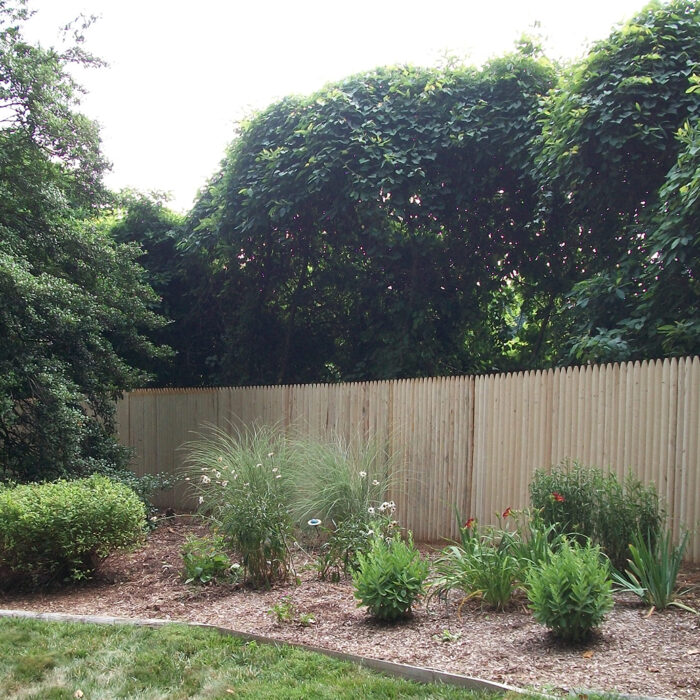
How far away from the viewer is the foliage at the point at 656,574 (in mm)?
5090

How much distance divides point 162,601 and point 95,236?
20.7 feet

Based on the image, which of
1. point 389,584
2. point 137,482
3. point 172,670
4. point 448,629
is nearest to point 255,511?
point 389,584

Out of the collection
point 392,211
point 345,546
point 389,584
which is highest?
point 392,211

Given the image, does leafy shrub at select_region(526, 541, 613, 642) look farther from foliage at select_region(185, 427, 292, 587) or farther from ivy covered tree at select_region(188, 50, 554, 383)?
ivy covered tree at select_region(188, 50, 554, 383)

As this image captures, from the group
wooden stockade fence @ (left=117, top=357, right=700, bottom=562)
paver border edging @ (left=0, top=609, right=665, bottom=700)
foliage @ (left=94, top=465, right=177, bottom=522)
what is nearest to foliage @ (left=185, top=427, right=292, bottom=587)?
paver border edging @ (left=0, top=609, right=665, bottom=700)

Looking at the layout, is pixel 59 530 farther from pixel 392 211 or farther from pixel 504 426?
pixel 392 211

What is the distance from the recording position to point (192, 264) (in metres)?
14.9

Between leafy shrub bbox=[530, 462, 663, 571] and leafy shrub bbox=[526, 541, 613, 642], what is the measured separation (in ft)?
3.95

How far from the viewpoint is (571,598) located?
175 inches

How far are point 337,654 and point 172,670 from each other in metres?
0.96

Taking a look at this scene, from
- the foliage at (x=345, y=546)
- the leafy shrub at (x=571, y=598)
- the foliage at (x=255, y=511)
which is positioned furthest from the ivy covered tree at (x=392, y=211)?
the leafy shrub at (x=571, y=598)

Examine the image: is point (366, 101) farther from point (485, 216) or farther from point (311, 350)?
point (311, 350)

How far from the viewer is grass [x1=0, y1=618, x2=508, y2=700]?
4277mm


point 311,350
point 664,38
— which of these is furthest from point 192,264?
point 664,38
